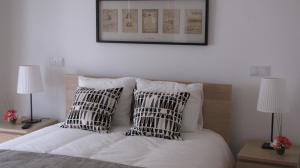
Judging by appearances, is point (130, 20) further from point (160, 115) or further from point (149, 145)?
point (149, 145)

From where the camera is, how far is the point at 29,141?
2.88 metres

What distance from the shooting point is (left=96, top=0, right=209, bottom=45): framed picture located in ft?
11.2

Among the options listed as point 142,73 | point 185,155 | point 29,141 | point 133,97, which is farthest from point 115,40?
point 185,155

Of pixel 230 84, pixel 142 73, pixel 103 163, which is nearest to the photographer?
pixel 103 163

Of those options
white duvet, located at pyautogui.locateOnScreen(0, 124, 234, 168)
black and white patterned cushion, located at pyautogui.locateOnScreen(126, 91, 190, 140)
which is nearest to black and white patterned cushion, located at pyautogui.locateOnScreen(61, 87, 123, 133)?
white duvet, located at pyautogui.locateOnScreen(0, 124, 234, 168)

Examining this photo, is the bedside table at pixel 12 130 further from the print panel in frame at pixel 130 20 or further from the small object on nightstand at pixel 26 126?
the print panel in frame at pixel 130 20

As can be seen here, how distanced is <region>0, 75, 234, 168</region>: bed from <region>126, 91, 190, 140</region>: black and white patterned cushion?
77 mm

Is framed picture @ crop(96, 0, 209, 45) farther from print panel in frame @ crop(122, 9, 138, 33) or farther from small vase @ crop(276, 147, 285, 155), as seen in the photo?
small vase @ crop(276, 147, 285, 155)

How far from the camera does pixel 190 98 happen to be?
3188 mm

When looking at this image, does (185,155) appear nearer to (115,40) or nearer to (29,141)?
(29,141)

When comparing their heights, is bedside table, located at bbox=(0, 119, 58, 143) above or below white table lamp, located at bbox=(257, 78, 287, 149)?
below

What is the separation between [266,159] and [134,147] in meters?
0.96

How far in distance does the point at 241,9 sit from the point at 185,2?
1.63 ft

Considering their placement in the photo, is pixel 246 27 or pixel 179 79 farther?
pixel 179 79
